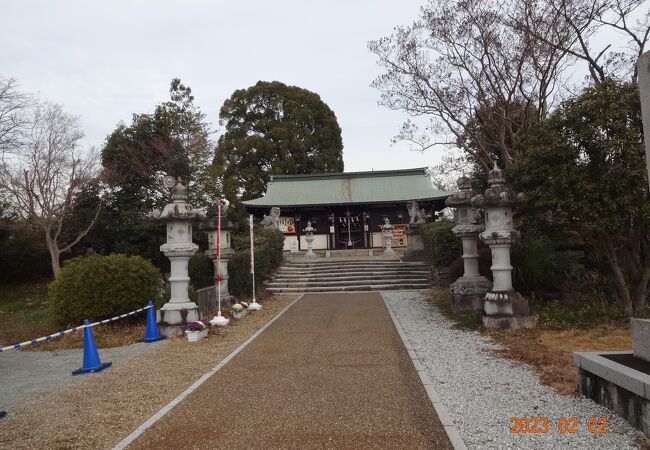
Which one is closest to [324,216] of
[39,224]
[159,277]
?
[39,224]

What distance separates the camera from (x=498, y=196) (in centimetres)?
841

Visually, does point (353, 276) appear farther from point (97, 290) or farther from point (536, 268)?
point (97, 290)

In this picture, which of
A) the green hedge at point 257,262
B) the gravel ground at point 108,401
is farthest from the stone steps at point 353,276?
the gravel ground at point 108,401

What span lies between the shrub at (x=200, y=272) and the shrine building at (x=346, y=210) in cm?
1368

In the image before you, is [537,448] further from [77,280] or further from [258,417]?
[77,280]

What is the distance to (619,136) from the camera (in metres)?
7.25

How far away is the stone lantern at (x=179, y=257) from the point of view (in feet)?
29.6

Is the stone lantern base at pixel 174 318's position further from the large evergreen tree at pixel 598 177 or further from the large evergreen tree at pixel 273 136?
the large evergreen tree at pixel 273 136

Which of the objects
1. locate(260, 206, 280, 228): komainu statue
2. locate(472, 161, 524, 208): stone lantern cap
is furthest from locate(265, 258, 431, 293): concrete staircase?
locate(472, 161, 524, 208): stone lantern cap

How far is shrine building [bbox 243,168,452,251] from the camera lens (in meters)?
27.7

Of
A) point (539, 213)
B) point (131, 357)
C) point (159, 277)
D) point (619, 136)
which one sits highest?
point (619, 136)

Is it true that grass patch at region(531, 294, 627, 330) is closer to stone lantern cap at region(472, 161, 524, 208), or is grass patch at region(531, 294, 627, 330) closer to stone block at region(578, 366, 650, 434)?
stone lantern cap at region(472, 161, 524, 208)

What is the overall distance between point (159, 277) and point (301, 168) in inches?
1056

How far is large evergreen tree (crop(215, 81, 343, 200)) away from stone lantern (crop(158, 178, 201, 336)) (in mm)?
24297
